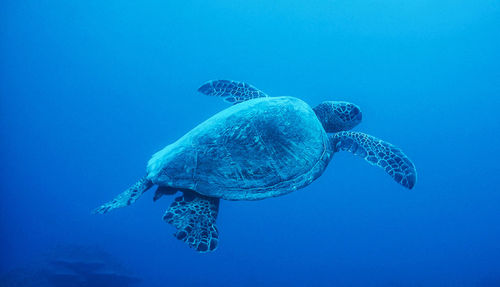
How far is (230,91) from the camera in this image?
530 centimetres

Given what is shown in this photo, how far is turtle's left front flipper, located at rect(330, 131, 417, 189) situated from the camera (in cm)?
365

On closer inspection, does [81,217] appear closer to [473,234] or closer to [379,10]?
[473,234]

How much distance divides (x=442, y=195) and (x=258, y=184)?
25517mm

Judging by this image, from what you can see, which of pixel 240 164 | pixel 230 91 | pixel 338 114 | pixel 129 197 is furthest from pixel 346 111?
pixel 129 197

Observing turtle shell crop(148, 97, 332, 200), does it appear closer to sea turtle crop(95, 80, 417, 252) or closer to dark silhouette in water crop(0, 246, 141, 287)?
sea turtle crop(95, 80, 417, 252)

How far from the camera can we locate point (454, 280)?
17.3 m

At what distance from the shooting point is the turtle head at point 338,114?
4559mm

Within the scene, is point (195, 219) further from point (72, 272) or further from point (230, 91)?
point (72, 272)

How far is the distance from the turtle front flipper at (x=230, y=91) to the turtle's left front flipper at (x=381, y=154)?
1.86 m

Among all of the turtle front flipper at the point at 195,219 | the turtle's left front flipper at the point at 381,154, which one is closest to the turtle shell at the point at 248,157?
the turtle front flipper at the point at 195,219

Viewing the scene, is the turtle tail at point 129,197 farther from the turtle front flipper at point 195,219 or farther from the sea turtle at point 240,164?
the turtle front flipper at point 195,219

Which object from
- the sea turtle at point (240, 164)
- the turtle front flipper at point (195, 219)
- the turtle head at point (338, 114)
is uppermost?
the turtle head at point (338, 114)

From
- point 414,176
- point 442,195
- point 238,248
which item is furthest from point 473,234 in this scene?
point 414,176

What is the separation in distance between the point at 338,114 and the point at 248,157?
84.2 inches
